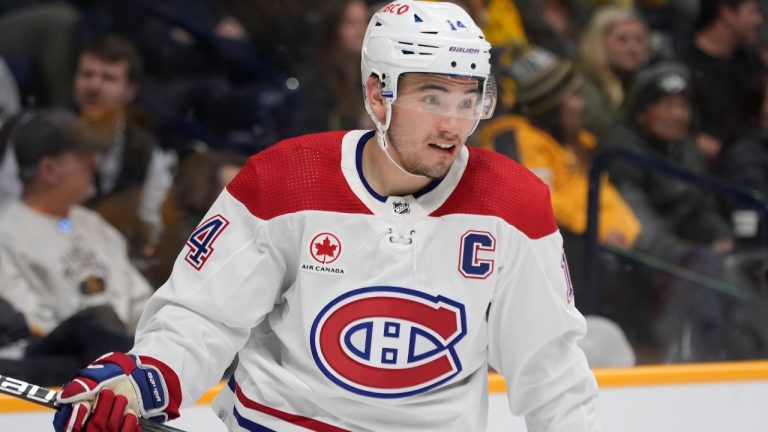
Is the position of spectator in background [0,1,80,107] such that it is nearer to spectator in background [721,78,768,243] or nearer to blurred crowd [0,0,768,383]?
blurred crowd [0,0,768,383]

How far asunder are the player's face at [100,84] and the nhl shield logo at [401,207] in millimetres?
1596

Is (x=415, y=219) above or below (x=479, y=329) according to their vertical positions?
above

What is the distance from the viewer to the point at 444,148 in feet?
6.18

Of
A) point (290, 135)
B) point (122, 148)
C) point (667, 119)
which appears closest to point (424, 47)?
point (122, 148)

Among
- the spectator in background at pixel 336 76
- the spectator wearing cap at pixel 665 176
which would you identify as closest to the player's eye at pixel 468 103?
the spectator in background at pixel 336 76

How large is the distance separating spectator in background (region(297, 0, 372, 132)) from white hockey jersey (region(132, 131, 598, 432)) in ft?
5.24

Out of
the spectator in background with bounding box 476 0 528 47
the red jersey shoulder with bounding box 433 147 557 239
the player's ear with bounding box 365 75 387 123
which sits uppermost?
the spectator in background with bounding box 476 0 528 47

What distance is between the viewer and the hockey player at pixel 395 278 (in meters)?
1.88

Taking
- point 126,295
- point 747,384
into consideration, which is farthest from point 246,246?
point 747,384

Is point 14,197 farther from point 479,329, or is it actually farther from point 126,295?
point 479,329

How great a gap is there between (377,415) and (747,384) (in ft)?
4.42

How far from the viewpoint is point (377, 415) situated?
1.92 metres

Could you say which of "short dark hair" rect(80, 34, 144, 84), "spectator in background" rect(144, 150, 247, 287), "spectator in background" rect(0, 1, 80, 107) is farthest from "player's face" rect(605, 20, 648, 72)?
"spectator in background" rect(0, 1, 80, 107)

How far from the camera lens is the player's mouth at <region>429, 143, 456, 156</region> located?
1880 millimetres
